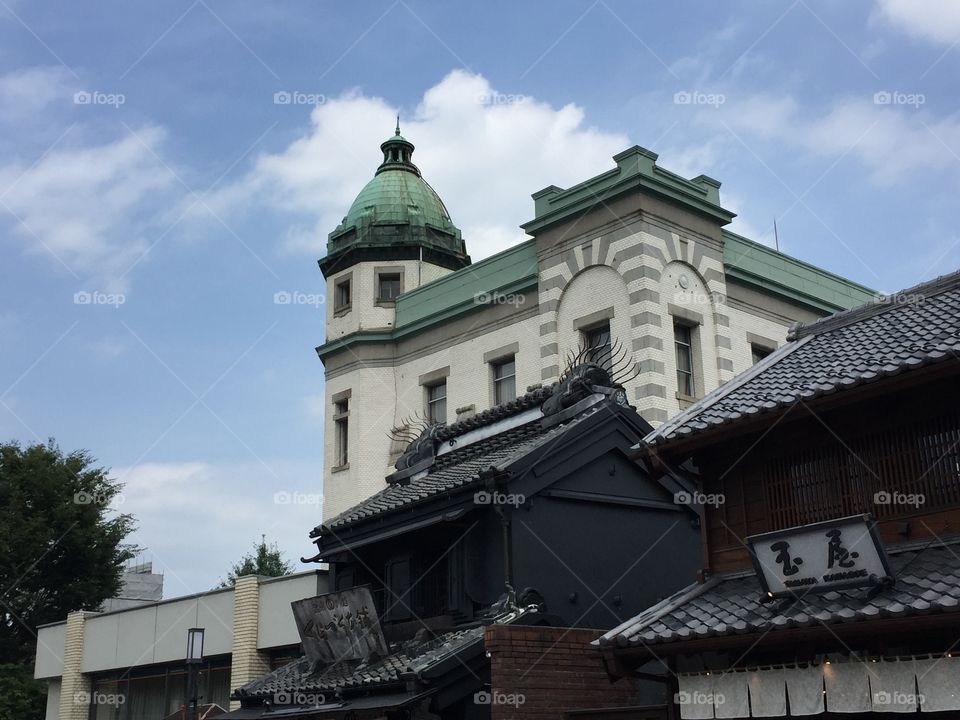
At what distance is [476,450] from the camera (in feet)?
79.2

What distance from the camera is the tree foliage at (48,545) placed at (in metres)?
45.2

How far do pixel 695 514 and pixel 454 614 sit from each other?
18.7 feet

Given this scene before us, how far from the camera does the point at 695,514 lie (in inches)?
894

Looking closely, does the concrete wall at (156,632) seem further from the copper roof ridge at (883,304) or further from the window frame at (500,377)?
the copper roof ridge at (883,304)

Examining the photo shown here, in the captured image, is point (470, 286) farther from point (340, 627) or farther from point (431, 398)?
point (340, 627)

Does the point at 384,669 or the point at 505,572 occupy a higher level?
the point at 505,572

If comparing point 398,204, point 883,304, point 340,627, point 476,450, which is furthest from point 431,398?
point 883,304

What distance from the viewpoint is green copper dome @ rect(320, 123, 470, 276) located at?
4019 centimetres

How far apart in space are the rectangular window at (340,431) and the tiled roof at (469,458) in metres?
13.8

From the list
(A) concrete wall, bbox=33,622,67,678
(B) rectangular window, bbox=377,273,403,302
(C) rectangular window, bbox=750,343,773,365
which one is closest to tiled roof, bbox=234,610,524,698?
(C) rectangular window, bbox=750,343,773,365

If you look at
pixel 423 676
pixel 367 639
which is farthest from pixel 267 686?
pixel 423 676

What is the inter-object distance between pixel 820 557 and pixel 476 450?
11.3 m

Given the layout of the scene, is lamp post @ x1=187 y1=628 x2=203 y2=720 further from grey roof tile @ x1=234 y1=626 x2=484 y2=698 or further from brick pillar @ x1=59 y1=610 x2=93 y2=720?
brick pillar @ x1=59 y1=610 x2=93 y2=720

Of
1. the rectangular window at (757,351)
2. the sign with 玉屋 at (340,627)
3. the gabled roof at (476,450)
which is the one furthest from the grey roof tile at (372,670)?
the rectangular window at (757,351)
